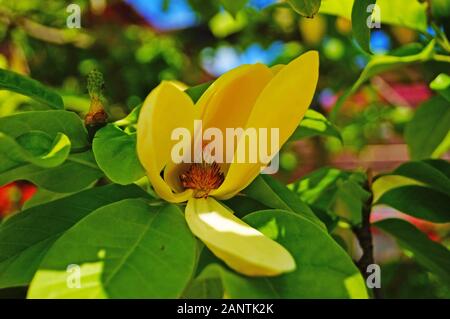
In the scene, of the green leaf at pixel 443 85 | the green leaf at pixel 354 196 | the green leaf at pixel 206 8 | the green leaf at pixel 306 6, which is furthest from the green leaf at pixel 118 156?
the green leaf at pixel 206 8

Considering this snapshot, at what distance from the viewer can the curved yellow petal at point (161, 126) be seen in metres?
0.62

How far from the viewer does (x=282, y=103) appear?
2.18ft

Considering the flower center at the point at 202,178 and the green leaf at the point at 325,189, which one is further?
the green leaf at the point at 325,189

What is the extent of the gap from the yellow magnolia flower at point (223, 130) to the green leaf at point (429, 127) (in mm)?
553

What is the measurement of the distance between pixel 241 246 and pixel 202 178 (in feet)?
0.60

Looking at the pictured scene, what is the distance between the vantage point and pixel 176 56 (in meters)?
2.75

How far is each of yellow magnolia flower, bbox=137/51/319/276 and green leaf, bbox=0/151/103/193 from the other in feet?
0.37

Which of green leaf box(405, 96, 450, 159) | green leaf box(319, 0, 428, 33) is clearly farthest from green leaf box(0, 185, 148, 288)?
green leaf box(405, 96, 450, 159)

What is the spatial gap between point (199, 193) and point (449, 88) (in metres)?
0.43

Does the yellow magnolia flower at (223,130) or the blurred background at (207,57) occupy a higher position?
the yellow magnolia flower at (223,130)

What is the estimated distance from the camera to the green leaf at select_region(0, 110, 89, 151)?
28.0 inches

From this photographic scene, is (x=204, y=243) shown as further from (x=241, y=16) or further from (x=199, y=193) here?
(x=241, y=16)

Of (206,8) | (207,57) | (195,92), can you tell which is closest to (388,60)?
(195,92)

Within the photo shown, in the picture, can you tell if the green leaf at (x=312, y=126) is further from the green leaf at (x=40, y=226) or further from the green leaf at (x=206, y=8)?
the green leaf at (x=206, y=8)
